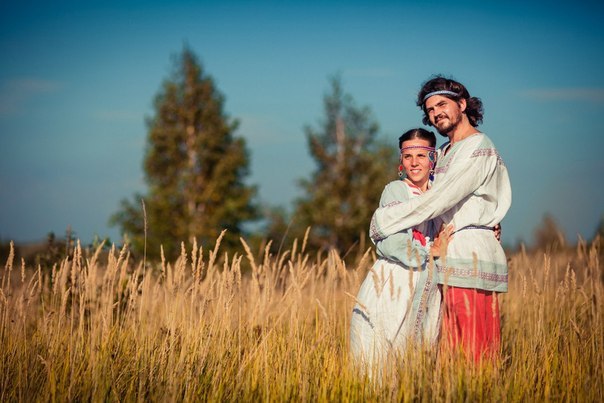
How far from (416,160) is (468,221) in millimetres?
476

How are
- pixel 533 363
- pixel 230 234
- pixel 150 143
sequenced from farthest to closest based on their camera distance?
1. pixel 150 143
2. pixel 230 234
3. pixel 533 363

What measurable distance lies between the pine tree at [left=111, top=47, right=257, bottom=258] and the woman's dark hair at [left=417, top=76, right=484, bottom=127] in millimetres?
12591

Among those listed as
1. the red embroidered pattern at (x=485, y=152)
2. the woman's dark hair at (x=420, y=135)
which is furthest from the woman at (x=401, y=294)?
the red embroidered pattern at (x=485, y=152)

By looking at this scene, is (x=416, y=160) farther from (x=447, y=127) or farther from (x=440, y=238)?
(x=440, y=238)

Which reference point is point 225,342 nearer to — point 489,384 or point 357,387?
point 357,387

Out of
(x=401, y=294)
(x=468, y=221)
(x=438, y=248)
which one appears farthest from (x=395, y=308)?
(x=468, y=221)

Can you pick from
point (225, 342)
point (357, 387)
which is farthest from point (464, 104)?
point (225, 342)

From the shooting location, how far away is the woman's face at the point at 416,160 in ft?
11.9

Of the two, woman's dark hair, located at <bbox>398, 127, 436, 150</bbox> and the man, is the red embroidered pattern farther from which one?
woman's dark hair, located at <bbox>398, 127, 436, 150</bbox>

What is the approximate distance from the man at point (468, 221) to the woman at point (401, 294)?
0.29 ft

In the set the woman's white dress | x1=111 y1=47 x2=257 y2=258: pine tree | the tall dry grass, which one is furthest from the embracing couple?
x1=111 y1=47 x2=257 y2=258: pine tree

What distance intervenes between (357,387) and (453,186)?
4.14ft

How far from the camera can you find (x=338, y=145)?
18.6 meters

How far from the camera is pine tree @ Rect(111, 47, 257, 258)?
55.3 feet
